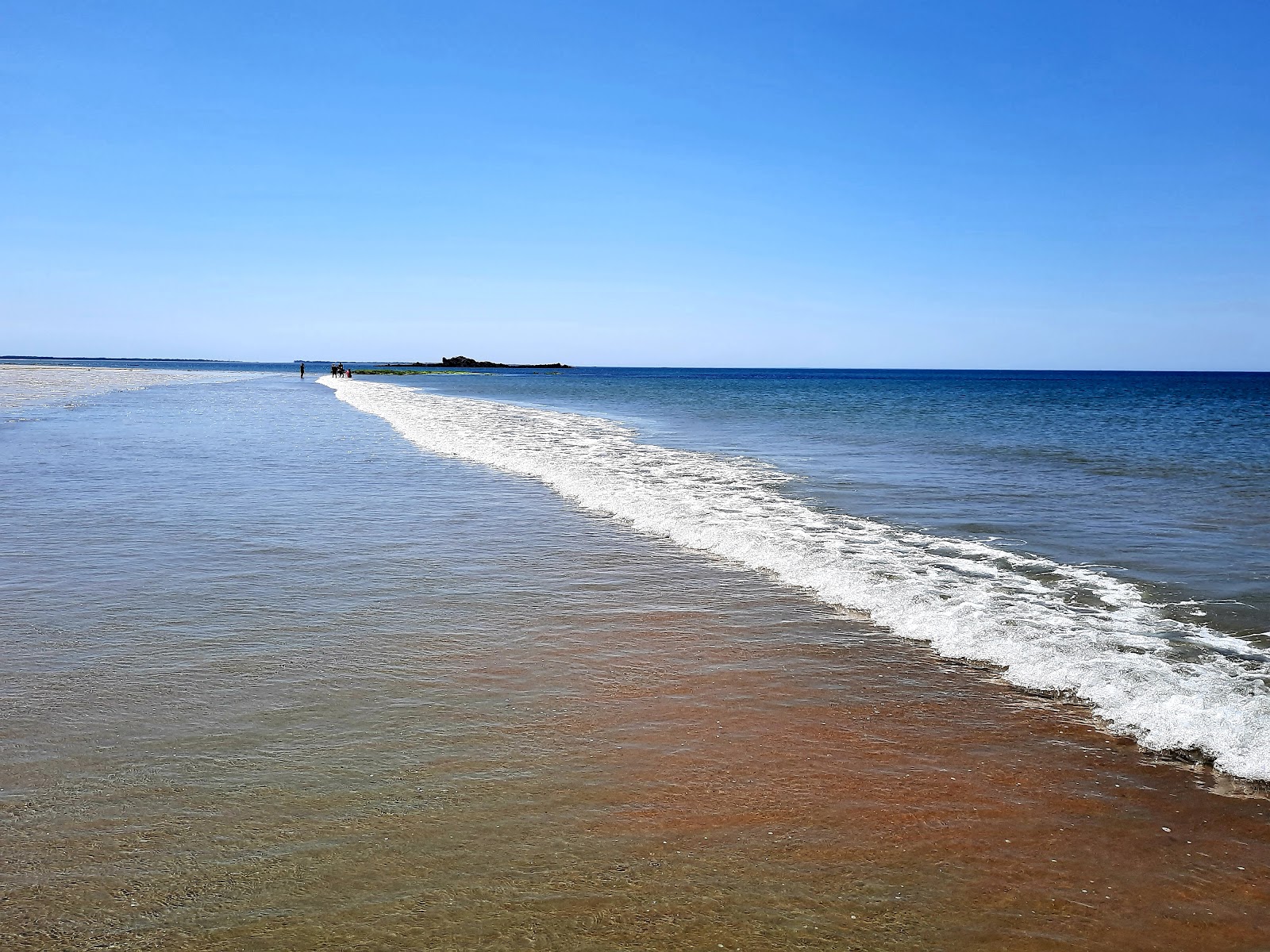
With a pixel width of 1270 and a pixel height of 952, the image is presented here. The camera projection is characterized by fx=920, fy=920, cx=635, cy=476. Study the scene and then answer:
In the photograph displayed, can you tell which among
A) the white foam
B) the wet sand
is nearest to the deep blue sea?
the white foam

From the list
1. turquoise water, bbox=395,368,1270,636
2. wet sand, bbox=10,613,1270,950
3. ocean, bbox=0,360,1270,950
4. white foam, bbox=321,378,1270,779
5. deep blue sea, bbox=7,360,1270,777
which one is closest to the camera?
wet sand, bbox=10,613,1270,950

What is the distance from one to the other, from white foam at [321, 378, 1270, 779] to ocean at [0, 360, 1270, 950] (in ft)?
0.17

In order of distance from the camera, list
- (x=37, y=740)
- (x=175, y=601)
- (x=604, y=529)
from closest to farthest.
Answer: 1. (x=37, y=740)
2. (x=175, y=601)
3. (x=604, y=529)

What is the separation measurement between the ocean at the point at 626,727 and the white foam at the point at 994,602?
52mm

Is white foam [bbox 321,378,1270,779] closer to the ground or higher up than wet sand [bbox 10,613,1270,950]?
higher up

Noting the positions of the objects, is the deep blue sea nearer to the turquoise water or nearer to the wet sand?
the turquoise water

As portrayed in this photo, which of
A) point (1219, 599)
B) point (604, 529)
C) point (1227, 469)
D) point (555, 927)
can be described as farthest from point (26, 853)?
point (1227, 469)

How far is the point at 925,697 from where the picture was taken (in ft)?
21.4

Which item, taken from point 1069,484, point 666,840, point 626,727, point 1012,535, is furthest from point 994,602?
point 1069,484

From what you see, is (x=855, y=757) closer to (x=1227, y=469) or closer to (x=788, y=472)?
(x=788, y=472)

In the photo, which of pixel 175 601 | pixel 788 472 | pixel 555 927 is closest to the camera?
pixel 555 927

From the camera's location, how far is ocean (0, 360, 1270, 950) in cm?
387

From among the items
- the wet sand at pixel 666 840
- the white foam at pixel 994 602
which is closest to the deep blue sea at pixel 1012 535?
the white foam at pixel 994 602

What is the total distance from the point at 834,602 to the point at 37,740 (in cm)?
661
